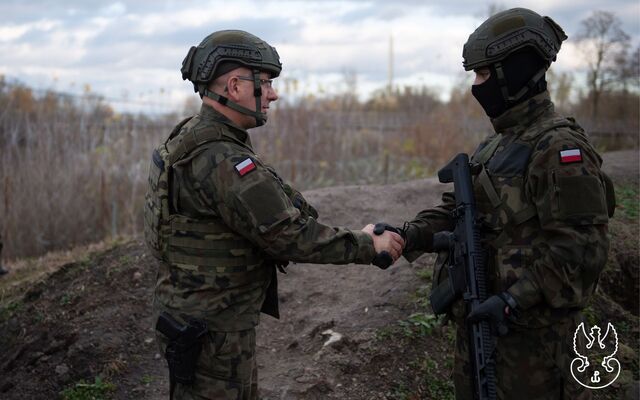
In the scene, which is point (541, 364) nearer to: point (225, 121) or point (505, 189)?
point (505, 189)

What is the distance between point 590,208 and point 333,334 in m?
2.54

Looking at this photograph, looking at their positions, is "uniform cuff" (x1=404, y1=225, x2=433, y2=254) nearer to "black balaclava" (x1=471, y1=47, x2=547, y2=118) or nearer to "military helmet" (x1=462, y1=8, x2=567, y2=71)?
"black balaclava" (x1=471, y1=47, x2=547, y2=118)

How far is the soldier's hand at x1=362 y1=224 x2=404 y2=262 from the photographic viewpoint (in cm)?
329

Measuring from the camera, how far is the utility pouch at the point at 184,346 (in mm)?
2969

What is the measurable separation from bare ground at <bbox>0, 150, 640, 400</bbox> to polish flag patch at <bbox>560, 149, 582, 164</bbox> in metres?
2.11

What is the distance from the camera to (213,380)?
304cm

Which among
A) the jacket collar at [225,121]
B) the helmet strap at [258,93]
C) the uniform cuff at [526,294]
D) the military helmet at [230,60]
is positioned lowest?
the uniform cuff at [526,294]

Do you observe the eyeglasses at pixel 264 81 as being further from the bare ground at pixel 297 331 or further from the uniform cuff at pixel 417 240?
the bare ground at pixel 297 331

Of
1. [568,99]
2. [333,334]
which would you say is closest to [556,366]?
[333,334]

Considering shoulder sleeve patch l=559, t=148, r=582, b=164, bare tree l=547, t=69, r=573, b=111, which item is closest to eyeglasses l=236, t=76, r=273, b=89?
shoulder sleeve patch l=559, t=148, r=582, b=164

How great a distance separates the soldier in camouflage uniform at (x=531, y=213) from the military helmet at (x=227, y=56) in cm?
98

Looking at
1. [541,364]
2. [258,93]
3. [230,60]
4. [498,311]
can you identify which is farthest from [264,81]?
[541,364]
